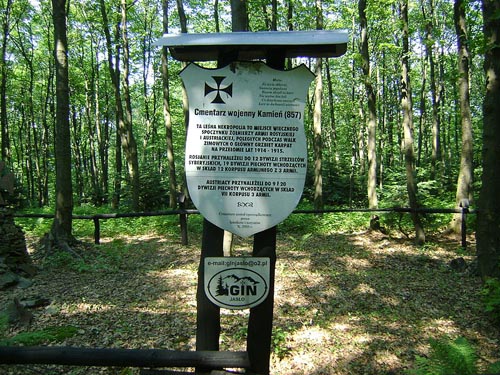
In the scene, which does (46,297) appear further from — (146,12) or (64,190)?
A: (146,12)

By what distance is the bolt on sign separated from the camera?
2.54 m

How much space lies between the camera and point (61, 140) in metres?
8.08

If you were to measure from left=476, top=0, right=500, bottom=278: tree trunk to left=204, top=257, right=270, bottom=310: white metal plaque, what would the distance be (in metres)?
4.84

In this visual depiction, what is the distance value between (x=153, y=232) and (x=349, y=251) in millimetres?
6475

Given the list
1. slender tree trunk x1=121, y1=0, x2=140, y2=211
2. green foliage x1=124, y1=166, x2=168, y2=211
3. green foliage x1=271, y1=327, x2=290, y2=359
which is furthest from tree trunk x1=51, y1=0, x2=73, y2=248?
green foliage x1=124, y1=166, x2=168, y2=211

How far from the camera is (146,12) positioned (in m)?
23.5

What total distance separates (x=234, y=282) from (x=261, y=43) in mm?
1715

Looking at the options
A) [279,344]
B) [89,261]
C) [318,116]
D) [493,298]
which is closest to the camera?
[279,344]

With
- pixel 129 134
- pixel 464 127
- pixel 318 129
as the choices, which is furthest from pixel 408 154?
pixel 129 134

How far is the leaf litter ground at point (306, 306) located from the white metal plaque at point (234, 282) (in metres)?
1.97

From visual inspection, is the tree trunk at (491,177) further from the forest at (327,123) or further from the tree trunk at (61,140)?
the tree trunk at (61,140)

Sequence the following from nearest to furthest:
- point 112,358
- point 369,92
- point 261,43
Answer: point 112,358 → point 261,43 → point 369,92

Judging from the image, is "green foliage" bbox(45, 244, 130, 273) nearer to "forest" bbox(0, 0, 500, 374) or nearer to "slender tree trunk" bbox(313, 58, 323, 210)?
"forest" bbox(0, 0, 500, 374)

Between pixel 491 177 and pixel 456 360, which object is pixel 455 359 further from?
pixel 491 177
